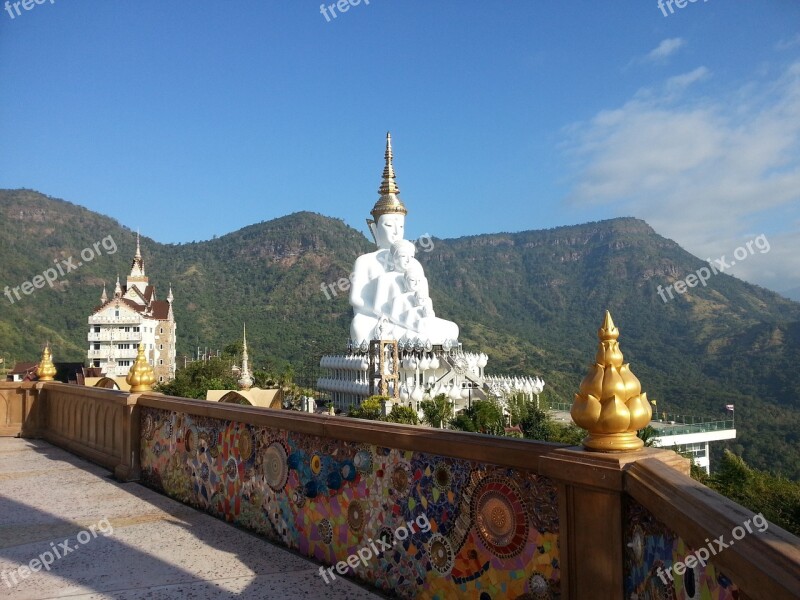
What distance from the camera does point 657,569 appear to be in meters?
2.27

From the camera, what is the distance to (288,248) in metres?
100

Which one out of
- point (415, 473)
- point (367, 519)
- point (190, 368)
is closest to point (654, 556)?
point (415, 473)

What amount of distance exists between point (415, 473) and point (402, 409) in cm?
2085

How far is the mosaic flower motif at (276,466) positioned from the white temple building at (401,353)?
74.5 ft

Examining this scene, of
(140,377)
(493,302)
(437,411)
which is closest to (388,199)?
(437,411)

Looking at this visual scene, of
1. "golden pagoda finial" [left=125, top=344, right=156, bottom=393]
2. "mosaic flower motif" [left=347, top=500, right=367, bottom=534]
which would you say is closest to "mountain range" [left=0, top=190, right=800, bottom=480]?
"golden pagoda finial" [left=125, top=344, right=156, bottom=393]

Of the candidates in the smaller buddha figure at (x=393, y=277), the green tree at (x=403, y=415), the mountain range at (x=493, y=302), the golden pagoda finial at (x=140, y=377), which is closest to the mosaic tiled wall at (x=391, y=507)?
the golden pagoda finial at (x=140, y=377)

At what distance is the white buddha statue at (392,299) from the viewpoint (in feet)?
99.9

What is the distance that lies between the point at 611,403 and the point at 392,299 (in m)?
28.8

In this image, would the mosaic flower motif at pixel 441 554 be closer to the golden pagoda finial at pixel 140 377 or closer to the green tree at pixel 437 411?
the golden pagoda finial at pixel 140 377

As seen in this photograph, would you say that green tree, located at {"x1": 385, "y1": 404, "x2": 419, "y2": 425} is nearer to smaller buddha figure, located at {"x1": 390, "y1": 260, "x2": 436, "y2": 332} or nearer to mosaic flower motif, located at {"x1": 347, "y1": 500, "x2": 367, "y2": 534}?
smaller buddha figure, located at {"x1": 390, "y1": 260, "x2": 436, "y2": 332}

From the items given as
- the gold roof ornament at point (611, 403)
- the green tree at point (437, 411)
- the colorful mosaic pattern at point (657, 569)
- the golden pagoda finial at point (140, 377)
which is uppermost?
the gold roof ornament at point (611, 403)

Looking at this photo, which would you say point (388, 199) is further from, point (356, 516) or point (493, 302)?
point (493, 302)

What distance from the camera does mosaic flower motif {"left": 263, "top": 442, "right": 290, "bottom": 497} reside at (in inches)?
179
